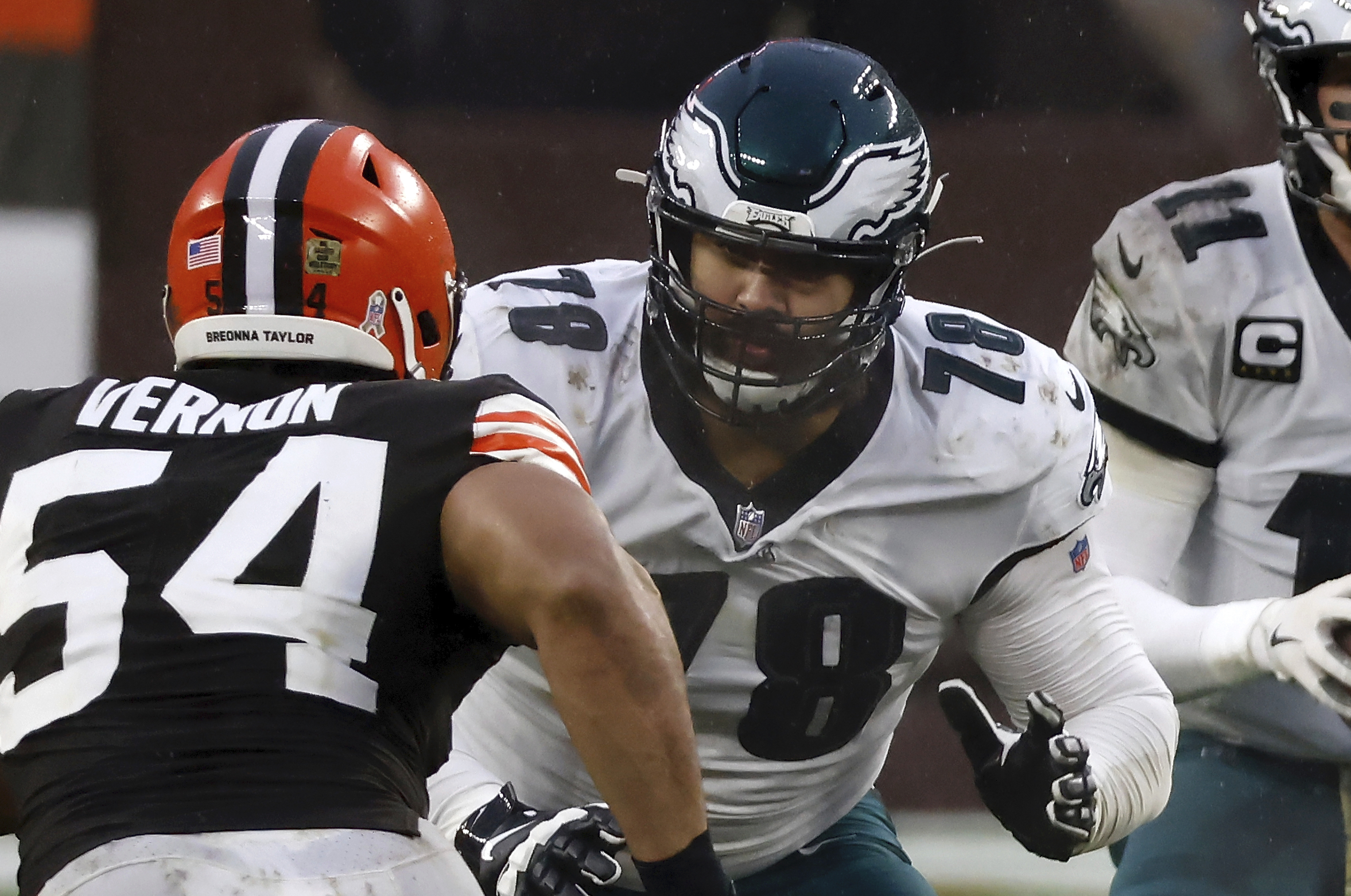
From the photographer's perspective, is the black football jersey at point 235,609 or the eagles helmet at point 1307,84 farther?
the eagles helmet at point 1307,84

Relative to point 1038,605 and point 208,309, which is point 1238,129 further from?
point 208,309

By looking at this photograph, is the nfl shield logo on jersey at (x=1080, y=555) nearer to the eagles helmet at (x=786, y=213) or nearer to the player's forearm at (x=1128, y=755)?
the player's forearm at (x=1128, y=755)

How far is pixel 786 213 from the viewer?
206cm

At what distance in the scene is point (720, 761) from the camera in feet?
7.13

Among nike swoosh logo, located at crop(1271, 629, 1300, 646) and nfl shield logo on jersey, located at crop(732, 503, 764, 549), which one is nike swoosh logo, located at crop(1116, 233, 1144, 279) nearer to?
nike swoosh logo, located at crop(1271, 629, 1300, 646)

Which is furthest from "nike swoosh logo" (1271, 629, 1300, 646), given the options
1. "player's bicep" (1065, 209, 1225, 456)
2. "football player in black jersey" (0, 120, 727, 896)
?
"football player in black jersey" (0, 120, 727, 896)

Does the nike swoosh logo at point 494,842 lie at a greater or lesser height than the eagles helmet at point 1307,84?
lesser

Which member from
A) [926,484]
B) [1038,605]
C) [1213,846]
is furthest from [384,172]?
[1213,846]

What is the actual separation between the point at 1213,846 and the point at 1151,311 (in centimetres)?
77

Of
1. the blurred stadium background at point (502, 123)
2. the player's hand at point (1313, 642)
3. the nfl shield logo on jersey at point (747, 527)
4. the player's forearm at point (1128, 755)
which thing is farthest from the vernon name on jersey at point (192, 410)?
the blurred stadium background at point (502, 123)

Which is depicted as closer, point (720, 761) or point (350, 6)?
point (720, 761)

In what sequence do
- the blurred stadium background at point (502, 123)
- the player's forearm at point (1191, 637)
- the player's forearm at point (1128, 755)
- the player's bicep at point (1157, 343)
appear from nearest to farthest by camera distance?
the player's forearm at point (1128, 755) → the player's forearm at point (1191, 637) → the player's bicep at point (1157, 343) → the blurred stadium background at point (502, 123)

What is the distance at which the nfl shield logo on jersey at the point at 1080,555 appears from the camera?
7.22ft

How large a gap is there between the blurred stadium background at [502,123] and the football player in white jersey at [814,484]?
2.28 metres
